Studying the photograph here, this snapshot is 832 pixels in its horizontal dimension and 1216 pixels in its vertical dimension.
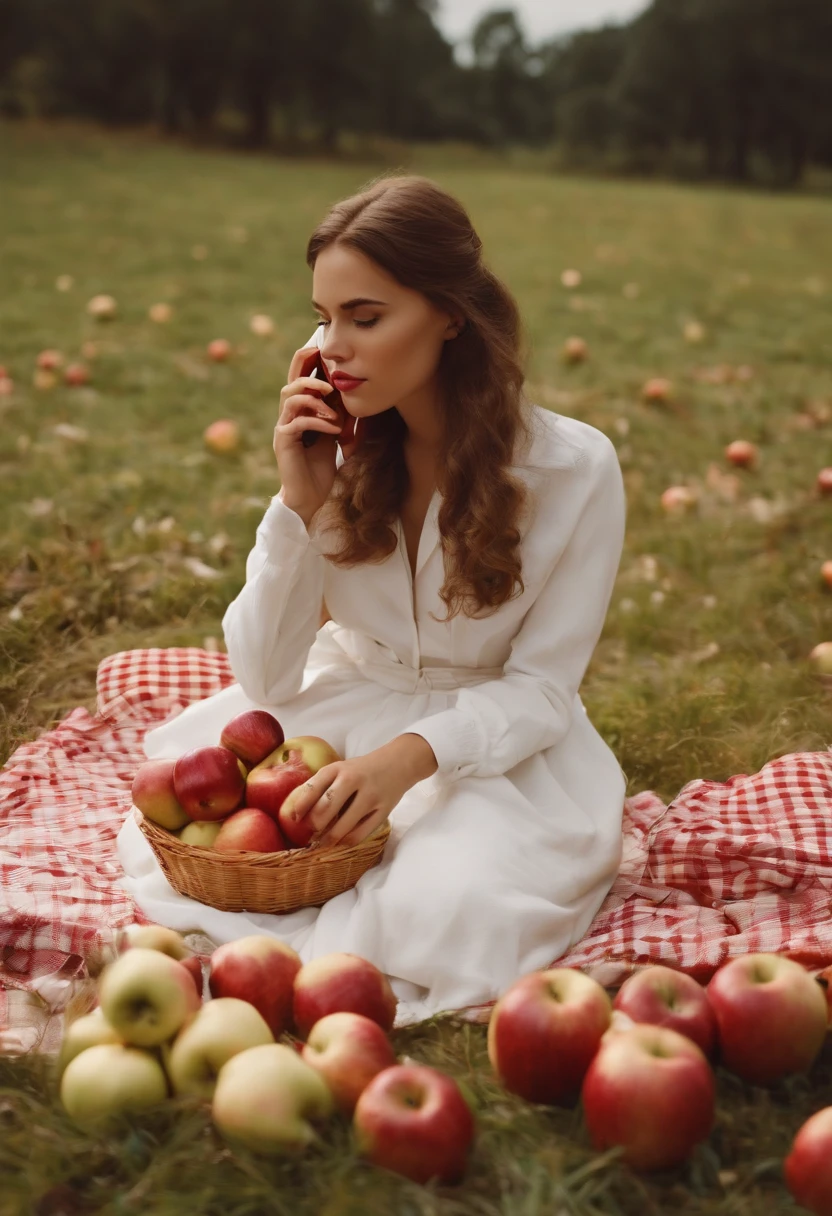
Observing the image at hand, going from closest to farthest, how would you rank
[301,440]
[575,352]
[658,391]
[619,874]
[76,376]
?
[301,440]
[619,874]
[76,376]
[658,391]
[575,352]

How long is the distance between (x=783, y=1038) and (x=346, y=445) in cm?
166

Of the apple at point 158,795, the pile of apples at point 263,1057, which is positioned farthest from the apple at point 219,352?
the pile of apples at point 263,1057

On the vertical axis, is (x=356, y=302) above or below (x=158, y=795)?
above

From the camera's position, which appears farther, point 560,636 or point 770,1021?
point 560,636

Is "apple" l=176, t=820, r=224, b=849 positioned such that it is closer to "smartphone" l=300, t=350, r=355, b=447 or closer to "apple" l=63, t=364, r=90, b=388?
"smartphone" l=300, t=350, r=355, b=447

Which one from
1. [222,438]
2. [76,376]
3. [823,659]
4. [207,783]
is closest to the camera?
[207,783]

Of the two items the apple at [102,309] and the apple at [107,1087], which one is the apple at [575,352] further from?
the apple at [107,1087]

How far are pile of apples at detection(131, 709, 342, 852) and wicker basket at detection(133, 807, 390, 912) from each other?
0.05 metres

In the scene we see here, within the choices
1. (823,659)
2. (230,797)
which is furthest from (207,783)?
(823,659)

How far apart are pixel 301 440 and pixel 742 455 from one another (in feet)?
12.0

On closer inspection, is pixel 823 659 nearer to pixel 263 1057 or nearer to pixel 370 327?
pixel 370 327

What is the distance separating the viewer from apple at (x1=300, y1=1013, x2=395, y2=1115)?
6.07ft

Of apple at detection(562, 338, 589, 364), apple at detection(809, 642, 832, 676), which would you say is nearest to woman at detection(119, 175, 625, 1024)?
apple at detection(809, 642, 832, 676)

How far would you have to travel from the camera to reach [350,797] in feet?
8.04
